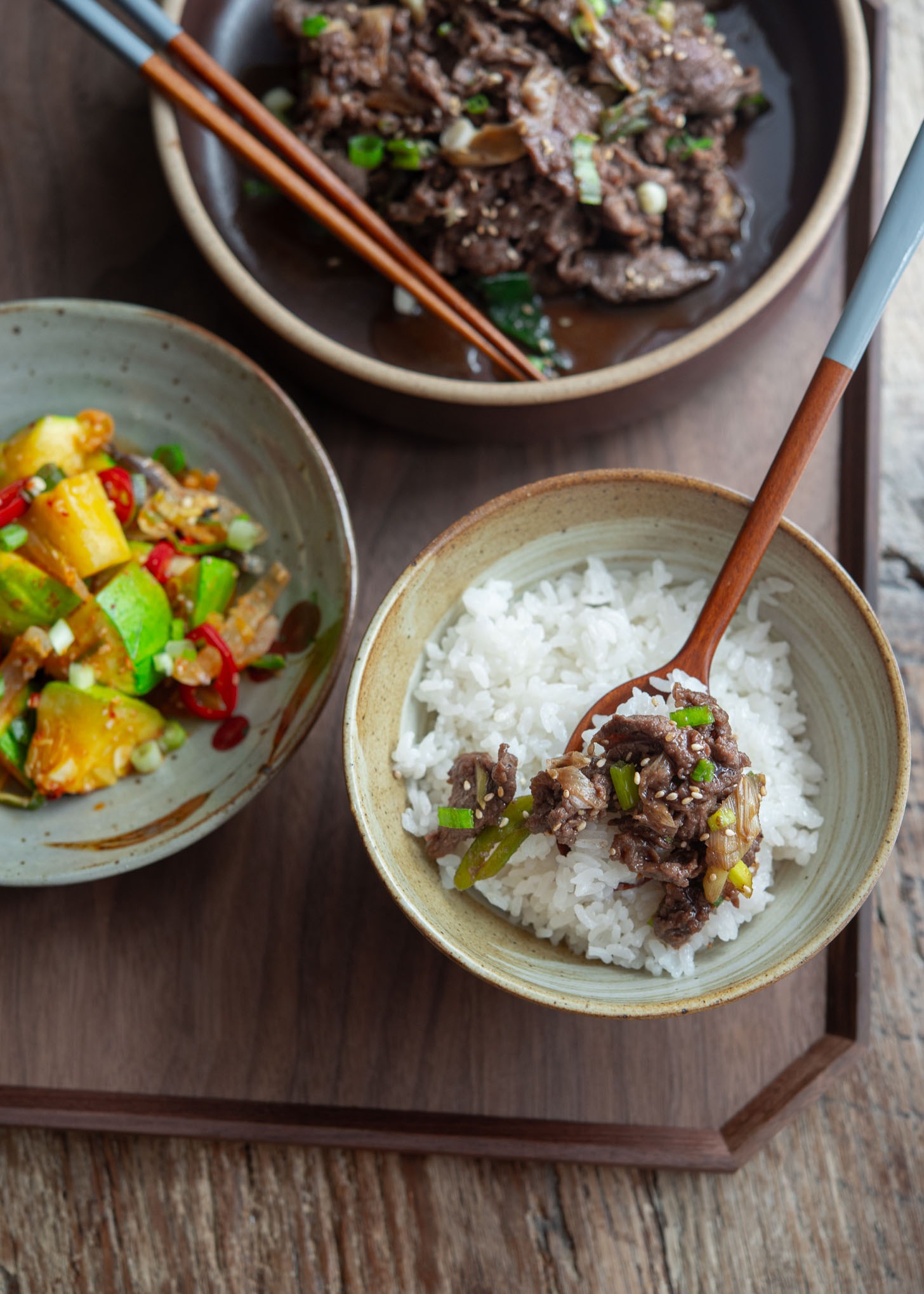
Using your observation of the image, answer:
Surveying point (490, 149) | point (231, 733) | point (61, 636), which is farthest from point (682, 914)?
point (490, 149)

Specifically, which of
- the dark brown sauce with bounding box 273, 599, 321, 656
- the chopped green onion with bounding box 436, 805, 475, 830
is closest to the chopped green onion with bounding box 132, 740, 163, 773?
the dark brown sauce with bounding box 273, 599, 321, 656

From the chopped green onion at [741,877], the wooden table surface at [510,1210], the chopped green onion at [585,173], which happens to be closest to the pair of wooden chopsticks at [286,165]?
the chopped green onion at [585,173]

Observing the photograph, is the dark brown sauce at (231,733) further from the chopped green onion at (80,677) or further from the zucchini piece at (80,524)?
the zucchini piece at (80,524)

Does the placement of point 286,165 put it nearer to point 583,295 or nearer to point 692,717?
point 583,295

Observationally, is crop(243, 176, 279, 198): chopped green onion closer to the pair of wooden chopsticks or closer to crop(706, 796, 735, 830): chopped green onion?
the pair of wooden chopsticks

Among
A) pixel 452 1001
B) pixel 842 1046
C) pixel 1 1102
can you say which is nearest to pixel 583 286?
pixel 452 1001
